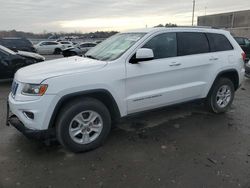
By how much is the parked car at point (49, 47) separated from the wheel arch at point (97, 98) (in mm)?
23310

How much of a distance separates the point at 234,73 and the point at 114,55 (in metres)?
2.83

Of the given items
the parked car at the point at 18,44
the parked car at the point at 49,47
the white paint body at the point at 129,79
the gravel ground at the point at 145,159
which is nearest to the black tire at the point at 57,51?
the parked car at the point at 49,47

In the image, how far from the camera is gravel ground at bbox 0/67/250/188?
10.4ft

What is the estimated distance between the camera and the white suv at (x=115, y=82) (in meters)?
3.52

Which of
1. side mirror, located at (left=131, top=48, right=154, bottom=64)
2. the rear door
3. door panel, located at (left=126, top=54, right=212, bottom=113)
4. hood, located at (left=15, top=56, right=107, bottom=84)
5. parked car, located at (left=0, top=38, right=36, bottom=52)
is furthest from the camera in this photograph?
parked car, located at (left=0, top=38, right=36, bottom=52)

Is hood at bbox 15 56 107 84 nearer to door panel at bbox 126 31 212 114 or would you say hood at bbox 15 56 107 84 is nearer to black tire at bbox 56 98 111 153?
black tire at bbox 56 98 111 153

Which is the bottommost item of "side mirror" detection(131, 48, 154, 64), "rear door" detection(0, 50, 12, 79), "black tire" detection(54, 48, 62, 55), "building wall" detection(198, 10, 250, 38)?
"black tire" detection(54, 48, 62, 55)

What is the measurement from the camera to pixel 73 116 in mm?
3658

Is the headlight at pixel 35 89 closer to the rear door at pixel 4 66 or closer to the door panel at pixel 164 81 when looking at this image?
the door panel at pixel 164 81

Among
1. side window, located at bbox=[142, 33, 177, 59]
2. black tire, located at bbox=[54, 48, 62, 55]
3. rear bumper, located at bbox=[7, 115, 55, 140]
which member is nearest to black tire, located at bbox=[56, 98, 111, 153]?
rear bumper, located at bbox=[7, 115, 55, 140]

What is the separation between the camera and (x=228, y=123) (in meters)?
5.06

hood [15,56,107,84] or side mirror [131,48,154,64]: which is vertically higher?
side mirror [131,48,154,64]

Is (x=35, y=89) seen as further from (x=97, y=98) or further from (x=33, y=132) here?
(x=97, y=98)

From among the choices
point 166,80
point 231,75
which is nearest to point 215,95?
point 231,75
